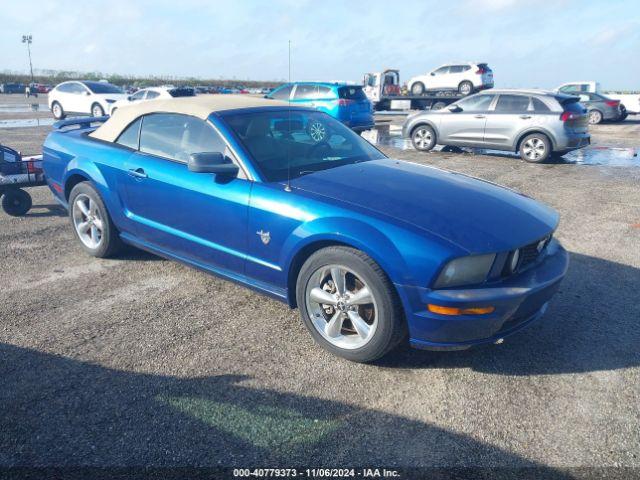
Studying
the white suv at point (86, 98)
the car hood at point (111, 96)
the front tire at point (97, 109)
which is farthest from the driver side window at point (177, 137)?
the front tire at point (97, 109)

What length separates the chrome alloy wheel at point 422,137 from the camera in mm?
13117

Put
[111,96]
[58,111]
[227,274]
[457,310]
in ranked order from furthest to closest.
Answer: [58,111], [111,96], [227,274], [457,310]

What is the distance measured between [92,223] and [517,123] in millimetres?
9733

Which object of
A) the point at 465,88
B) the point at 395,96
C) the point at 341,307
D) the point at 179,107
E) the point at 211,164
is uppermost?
the point at 465,88

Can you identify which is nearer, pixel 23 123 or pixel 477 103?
pixel 477 103

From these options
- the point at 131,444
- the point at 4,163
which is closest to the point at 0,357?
the point at 131,444

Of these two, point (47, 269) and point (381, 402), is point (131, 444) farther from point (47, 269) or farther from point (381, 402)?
point (47, 269)

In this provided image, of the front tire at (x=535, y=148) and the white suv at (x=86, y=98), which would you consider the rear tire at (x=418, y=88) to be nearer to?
the white suv at (x=86, y=98)

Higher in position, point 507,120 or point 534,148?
point 507,120

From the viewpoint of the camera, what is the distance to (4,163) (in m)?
6.49

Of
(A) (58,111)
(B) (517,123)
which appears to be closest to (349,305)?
(B) (517,123)

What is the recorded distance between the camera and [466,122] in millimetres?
12367

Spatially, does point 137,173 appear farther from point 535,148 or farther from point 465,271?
point 535,148

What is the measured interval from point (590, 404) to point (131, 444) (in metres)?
2.50
